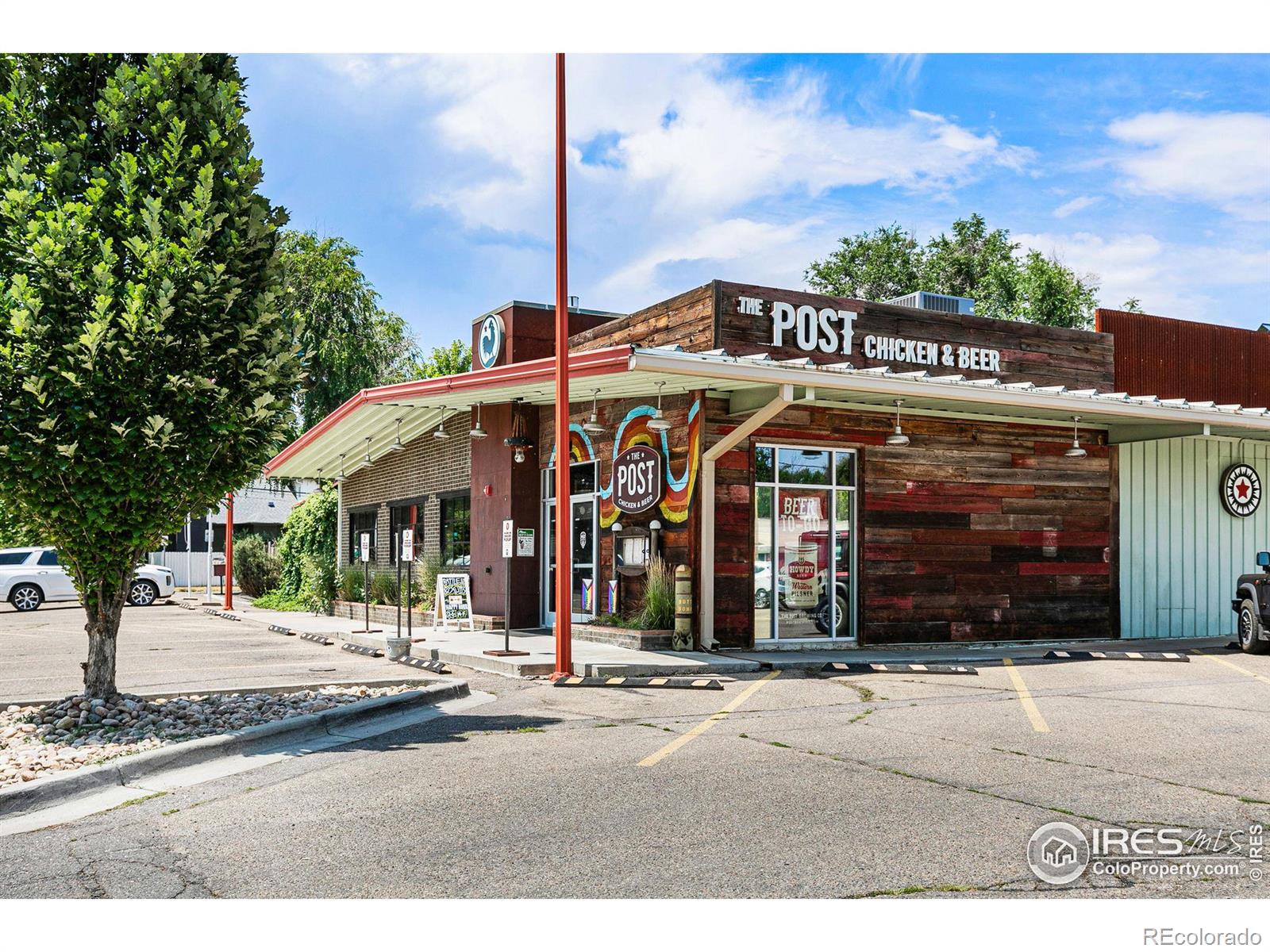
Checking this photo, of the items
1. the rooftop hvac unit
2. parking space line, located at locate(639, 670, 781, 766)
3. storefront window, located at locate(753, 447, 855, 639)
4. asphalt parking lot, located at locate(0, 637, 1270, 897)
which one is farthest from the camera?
the rooftop hvac unit

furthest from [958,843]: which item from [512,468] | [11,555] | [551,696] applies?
[11,555]

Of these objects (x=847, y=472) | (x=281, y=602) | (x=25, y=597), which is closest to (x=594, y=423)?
(x=847, y=472)

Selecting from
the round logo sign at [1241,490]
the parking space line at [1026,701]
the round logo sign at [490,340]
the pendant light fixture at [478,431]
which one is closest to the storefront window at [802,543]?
the parking space line at [1026,701]

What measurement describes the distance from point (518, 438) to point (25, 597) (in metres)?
18.7

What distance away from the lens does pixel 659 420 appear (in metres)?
14.8

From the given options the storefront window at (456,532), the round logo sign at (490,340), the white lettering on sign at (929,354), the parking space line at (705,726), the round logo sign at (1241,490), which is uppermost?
the round logo sign at (490,340)

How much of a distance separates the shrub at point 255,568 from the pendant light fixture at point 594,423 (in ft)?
72.3

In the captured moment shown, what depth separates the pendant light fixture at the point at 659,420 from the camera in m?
14.8

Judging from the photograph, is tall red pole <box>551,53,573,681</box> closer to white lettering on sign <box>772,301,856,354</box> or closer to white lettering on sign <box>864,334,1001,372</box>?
white lettering on sign <box>772,301,856,354</box>

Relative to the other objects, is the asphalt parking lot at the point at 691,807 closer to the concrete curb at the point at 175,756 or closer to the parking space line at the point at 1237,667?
the concrete curb at the point at 175,756

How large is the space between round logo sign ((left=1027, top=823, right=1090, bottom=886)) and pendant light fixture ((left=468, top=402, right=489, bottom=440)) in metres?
13.8

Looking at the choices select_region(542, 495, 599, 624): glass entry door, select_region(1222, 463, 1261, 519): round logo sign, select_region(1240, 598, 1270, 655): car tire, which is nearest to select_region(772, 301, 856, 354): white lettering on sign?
select_region(542, 495, 599, 624): glass entry door

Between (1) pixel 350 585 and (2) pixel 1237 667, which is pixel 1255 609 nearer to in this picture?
(2) pixel 1237 667

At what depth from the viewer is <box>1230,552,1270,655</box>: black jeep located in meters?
15.3
